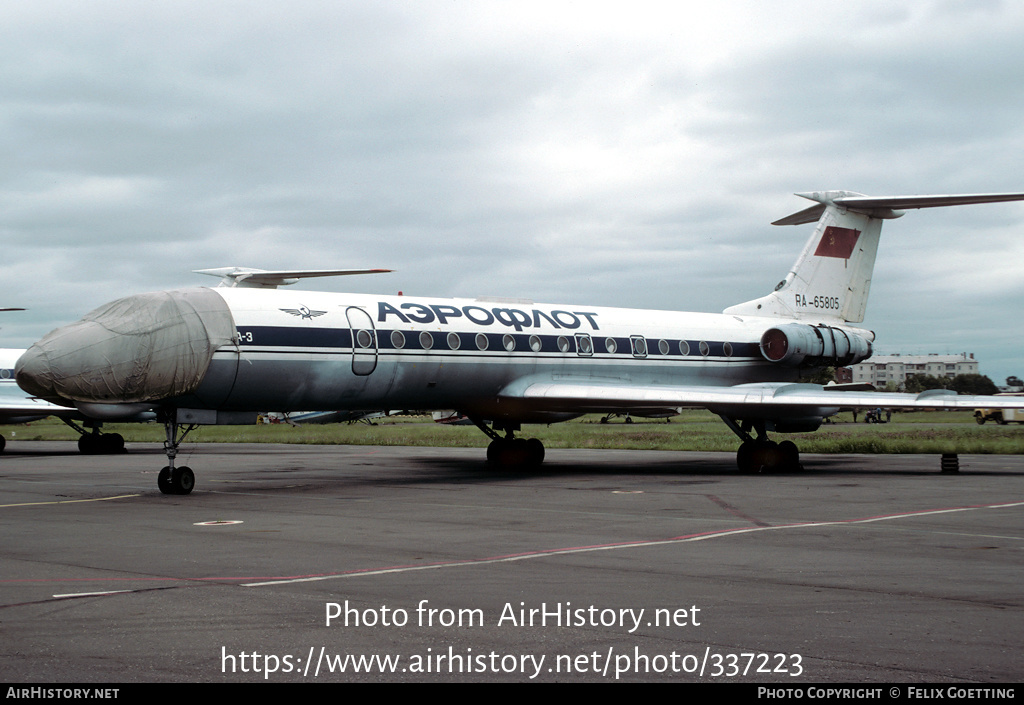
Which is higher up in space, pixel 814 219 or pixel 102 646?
pixel 814 219

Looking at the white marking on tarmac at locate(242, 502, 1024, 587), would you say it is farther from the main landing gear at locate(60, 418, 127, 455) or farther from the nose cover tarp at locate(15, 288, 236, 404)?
the main landing gear at locate(60, 418, 127, 455)

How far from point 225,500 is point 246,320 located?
10.8 ft

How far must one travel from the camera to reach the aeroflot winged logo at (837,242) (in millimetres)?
28062

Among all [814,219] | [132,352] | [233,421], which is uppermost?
[814,219]

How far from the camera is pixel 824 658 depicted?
224 inches

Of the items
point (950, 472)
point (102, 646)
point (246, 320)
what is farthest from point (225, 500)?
point (950, 472)

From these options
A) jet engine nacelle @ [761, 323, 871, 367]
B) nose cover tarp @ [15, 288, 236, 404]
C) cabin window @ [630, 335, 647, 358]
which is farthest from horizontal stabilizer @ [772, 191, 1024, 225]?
nose cover tarp @ [15, 288, 236, 404]

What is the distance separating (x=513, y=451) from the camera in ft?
80.9

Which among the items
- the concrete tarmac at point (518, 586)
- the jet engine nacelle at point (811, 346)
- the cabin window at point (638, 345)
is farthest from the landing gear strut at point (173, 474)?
the jet engine nacelle at point (811, 346)

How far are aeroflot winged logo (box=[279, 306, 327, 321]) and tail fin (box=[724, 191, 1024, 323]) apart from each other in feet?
43.2

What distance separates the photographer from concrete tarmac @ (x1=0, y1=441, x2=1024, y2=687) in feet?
18.6

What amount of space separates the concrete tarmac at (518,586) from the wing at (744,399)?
3522 mm

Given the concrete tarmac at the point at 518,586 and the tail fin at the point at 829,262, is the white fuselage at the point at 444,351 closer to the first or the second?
the tail fin at the point at 829,262

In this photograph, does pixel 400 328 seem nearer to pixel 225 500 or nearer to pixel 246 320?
pixel 246 320
